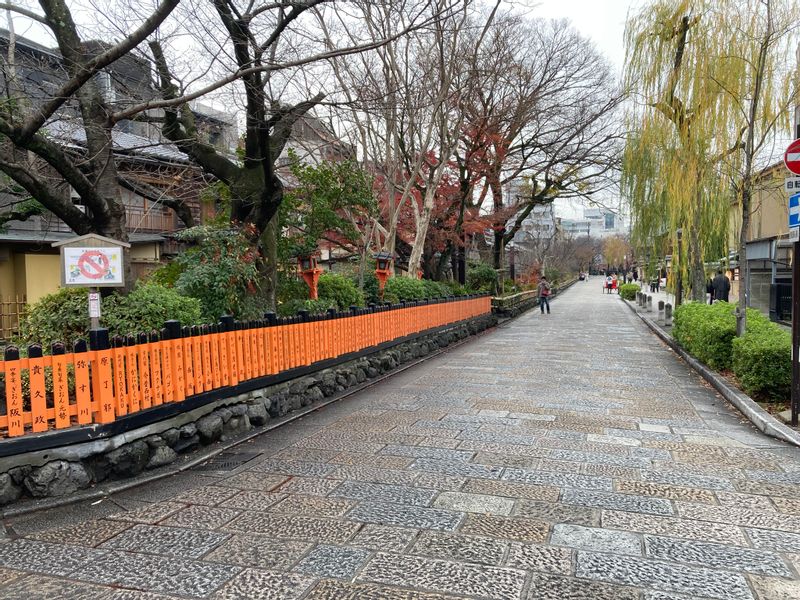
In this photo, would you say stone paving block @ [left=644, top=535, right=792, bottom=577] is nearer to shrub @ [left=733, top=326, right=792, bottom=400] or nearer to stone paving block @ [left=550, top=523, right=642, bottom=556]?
stone paving block @ [left=550, top=523, right=642, bottom=556]

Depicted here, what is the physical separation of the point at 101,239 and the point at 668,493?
17.8 feet

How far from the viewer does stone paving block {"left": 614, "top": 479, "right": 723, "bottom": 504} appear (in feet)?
14.9

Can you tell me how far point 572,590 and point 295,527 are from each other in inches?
74.8

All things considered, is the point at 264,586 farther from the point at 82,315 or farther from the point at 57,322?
the point at 57,322

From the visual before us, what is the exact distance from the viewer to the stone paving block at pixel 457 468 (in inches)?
201

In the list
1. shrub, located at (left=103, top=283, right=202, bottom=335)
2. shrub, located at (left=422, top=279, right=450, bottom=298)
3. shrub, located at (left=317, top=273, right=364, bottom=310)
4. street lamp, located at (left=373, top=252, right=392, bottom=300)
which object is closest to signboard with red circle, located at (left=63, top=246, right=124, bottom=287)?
shrub, located at (left=103, top=283, right=202, bottom=335)

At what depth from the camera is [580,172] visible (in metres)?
27.3

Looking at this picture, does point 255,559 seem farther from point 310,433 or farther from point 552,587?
point 310,433

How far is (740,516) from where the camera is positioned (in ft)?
13.7

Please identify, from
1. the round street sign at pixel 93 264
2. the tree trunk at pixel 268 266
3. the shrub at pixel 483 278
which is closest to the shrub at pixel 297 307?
the tree trunk at pixel 268 266

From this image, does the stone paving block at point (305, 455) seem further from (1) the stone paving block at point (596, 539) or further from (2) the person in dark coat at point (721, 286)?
(2) the person in dark coat at point (721, 286)

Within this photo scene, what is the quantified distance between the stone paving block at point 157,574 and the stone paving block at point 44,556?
9cm

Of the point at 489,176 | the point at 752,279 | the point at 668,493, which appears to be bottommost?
the point at 668,493

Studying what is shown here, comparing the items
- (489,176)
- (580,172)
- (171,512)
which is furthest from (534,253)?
(171,512)
